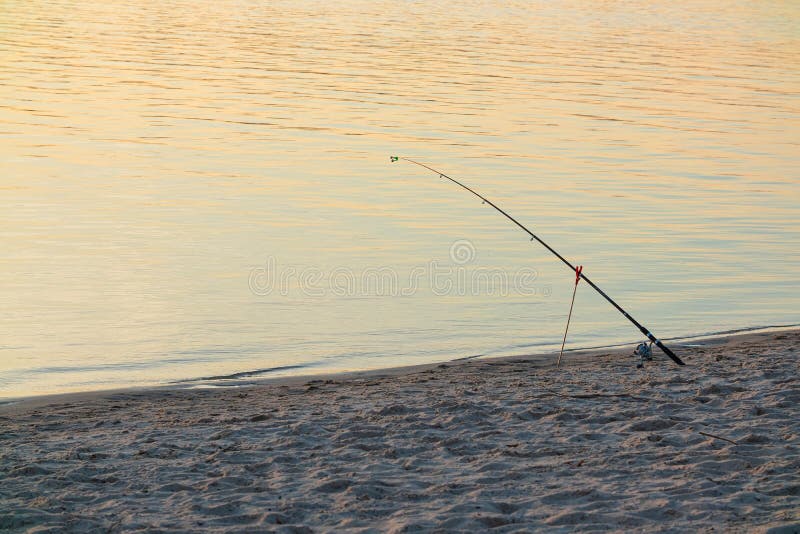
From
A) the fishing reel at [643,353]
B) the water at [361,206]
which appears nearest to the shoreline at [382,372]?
the fishing reel at [643,353]

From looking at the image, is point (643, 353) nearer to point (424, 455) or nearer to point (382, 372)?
point (382, 372)

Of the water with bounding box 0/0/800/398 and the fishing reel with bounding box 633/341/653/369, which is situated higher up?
the water with bounding box 0/0/800/398

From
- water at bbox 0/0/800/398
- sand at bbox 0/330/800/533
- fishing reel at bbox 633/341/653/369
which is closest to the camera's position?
sand at bbox 0/330/800/533

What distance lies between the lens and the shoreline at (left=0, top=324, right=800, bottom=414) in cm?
696

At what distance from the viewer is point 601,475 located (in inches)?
206

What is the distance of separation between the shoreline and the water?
0.88 ft

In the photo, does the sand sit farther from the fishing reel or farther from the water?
the water

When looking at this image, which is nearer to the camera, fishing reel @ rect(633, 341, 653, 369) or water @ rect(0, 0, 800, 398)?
fishing reel @ rect(633, 341, 653, 369)

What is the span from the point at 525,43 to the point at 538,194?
23698mm

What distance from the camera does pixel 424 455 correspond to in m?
5.54

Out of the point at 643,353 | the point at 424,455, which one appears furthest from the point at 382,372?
the point at 424,455

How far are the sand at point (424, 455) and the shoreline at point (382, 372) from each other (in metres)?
0.07

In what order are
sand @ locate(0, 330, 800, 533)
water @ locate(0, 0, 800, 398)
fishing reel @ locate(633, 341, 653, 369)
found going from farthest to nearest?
water @ locate(0, 0, 800, 398) < fishing reel @ locate(633, 341, 653, 369) < sand @ locate(0, 330, 800, 533)

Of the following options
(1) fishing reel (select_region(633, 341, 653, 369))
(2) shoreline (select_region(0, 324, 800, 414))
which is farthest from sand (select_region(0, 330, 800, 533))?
(1) fishing reel (select_region(633, 341, 653, 369))
